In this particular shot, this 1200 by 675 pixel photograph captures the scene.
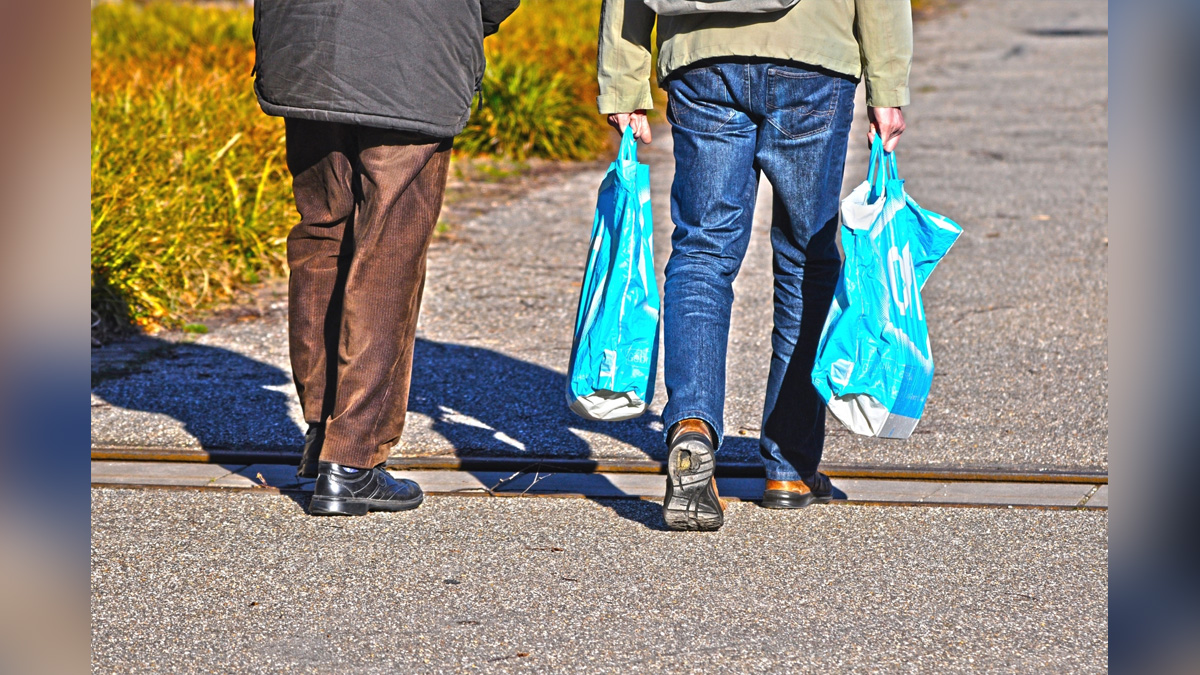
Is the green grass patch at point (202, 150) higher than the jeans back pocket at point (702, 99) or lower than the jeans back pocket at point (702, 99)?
lower

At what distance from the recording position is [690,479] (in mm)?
3287

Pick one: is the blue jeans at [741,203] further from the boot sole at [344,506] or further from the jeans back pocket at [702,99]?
the boot sole at [344,506]

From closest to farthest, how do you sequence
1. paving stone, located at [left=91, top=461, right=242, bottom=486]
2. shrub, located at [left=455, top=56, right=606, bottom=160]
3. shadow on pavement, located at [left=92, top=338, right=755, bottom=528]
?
paving stone, located at [left=91, top=461, right=242, bottom=486], shadow on pavement, located at [left=92, top=338, right=755, bottom=528], shrub, located at [left=455, top=56, right=606, bottom=160]

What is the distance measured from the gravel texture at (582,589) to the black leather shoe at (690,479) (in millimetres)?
88

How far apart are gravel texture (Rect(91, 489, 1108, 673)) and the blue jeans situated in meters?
0.40

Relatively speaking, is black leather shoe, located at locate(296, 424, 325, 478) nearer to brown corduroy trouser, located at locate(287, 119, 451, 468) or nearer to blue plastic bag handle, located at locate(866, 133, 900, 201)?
brown corduroy trouser, located at locate(287, 119, 451, 468)

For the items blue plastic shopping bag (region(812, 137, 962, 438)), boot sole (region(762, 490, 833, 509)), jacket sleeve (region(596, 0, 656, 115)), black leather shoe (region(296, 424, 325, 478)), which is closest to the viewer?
blue plastic shopping bag (region(812, 137, 962, 438))

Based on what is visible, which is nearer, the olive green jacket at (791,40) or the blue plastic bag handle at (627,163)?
the olive green jacket at (791,40)

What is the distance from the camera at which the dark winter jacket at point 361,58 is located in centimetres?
329

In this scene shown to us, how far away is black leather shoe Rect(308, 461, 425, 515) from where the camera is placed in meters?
3.58

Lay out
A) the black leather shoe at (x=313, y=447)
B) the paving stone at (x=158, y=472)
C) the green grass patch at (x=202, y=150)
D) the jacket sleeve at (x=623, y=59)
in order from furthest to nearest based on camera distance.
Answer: the green grass patch at (x=202, y=150)
the paving stone at (x=158, y=472)
the black leather shoe at (x=313, y=447)
the jacket sleeve at (x=623, y=59)

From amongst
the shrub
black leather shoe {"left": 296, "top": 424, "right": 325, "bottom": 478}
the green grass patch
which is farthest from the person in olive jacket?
the shrub

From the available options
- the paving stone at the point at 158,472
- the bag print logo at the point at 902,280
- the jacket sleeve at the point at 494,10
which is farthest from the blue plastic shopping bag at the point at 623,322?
the paving stone at the point at 158,472
